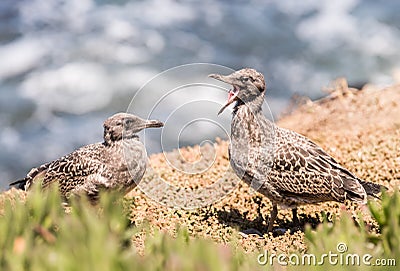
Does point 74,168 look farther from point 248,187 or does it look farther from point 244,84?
point 248,187

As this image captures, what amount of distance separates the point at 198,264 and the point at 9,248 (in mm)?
1112

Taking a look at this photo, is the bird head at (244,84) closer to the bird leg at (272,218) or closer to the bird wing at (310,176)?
the bird wing at (310,176)

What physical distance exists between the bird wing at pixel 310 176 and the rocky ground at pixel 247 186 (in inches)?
8.3

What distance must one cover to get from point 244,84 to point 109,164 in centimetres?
156

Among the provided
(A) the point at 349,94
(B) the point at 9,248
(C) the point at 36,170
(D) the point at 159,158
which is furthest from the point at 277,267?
(A) the point at 349,94

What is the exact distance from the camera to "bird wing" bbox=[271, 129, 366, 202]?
6738 millimetres

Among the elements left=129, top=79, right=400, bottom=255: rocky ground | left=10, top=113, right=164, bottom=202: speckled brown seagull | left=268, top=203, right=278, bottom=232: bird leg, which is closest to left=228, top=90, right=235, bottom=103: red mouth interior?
left=10, top=113, right=164, bottom=202: speckled brown seagull

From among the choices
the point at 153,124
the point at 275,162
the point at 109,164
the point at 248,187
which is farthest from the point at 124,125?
the point at 248,187

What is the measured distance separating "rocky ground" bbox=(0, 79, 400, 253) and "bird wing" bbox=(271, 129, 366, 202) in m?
0.21

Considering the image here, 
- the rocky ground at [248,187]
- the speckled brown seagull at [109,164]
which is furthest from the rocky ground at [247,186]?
the speckled brown seagull at [109,164]

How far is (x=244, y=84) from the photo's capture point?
686cm

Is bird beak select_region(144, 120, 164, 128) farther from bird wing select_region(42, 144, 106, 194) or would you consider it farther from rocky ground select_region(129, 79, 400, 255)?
rocky ground select_region(129, 79, 400, 255)

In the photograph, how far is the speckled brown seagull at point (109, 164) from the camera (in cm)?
686

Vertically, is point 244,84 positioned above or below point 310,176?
above
